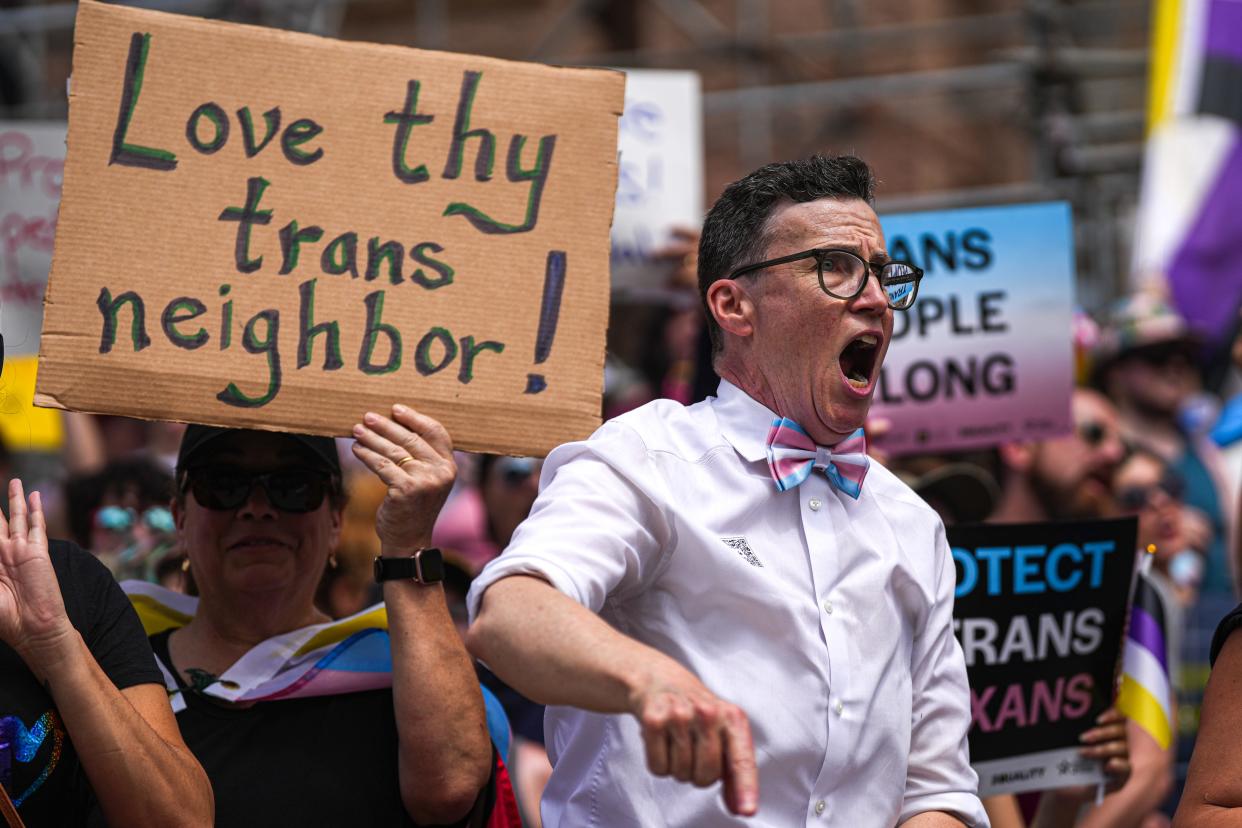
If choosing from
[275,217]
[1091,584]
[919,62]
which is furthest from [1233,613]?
[919,62]

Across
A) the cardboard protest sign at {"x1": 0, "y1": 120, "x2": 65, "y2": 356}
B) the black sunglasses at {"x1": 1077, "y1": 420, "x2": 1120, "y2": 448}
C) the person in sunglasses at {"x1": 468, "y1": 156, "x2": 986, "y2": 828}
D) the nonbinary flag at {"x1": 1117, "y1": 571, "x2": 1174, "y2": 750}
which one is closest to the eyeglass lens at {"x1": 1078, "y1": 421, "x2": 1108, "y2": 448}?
the black sunglasses at {"x1": 1077, "y1": 420, "x2": 1120, "y2": 448}

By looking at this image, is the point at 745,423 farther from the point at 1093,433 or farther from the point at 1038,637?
the point at 1093,433

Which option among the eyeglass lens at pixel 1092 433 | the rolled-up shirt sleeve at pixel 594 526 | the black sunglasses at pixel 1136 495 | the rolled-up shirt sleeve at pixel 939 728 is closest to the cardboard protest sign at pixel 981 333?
the eyeglass lens at pixel 1092 433

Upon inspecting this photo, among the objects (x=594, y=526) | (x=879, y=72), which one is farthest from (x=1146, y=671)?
(x=879, y=72)

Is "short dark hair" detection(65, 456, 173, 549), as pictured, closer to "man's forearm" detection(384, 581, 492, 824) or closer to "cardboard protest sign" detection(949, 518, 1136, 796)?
"man's forearm" detection(384, 581, 492, 824)

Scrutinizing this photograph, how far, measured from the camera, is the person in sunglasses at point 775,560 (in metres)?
2.47

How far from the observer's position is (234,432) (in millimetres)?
3395

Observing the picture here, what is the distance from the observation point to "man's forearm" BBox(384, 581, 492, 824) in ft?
9.84

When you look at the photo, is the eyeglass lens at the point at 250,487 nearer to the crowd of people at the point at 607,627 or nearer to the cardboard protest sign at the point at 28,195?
the crowd of people at the point at 607,627

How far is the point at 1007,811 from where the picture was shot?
3.93m

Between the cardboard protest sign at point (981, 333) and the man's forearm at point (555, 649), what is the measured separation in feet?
8.34

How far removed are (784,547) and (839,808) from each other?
0.40 meters

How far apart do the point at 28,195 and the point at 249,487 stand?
2.32m

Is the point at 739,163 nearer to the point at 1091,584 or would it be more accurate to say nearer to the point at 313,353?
the point at 1091,584
